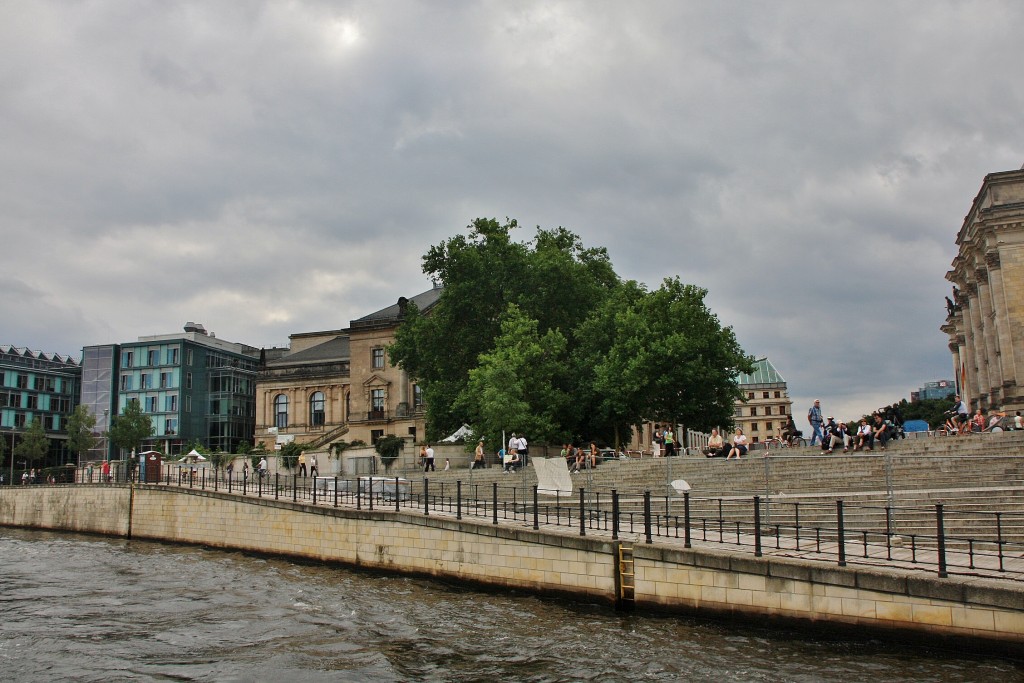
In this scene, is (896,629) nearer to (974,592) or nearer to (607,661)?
(974,592)

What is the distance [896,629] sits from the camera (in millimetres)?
14602

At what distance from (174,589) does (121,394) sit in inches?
2924

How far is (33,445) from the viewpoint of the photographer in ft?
282

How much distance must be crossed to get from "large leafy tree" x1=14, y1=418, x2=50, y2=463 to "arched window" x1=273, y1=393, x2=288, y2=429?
24.4 metres

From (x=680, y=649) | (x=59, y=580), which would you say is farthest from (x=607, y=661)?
(x=59, y=580)

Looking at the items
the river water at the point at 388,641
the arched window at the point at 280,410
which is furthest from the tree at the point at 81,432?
the river water at the point at 388,641

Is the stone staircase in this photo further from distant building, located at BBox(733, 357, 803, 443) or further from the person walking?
distant building, located at BBox(733, 357, 803, 443)

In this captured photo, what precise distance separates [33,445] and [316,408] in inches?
1142

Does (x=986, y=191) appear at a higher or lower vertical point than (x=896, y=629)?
higher

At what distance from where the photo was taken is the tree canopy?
140 ft

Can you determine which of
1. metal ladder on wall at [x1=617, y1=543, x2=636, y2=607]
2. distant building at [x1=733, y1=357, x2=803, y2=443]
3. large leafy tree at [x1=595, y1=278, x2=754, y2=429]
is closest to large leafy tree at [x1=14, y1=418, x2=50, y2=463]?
large leafy tree at [x1=595, y1=278, x2=754, y2=429]

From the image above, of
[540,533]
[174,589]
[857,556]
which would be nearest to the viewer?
[857,556]

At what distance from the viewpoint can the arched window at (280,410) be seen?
82938 millimetres

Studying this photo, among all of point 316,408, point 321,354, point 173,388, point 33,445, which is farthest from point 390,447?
point 33,445
